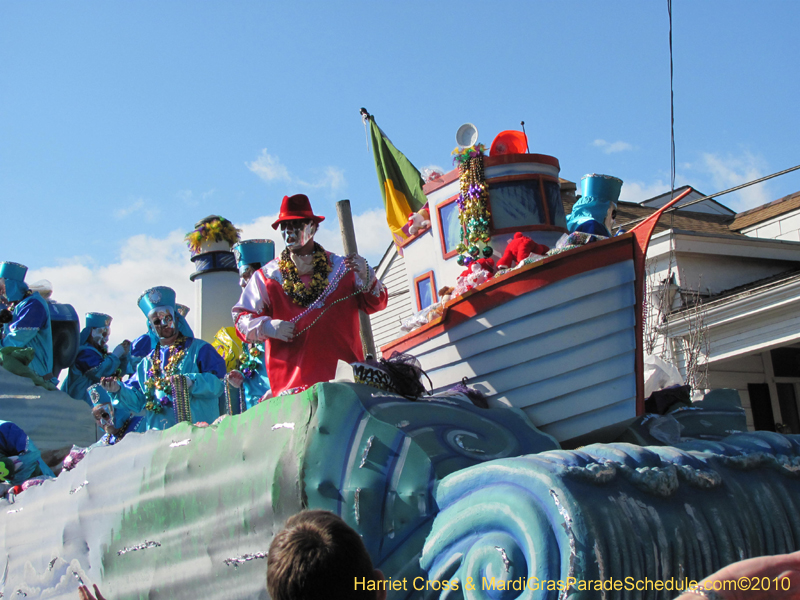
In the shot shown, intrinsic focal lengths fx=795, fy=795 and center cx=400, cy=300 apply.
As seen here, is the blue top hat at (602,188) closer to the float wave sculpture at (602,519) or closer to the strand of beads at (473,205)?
the strand of beads at (473,205)

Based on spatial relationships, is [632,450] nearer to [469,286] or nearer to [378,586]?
[378,586]

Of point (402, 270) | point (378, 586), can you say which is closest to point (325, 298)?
point (378, 586)

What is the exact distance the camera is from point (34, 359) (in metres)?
9.37

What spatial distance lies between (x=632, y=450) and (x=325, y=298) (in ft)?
7.59

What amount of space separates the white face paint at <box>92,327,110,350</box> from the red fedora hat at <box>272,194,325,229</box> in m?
7.24

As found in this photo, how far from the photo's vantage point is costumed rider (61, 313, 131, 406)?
1075cm

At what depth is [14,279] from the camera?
30.3 ft

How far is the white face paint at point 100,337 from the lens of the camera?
11273 millimetres

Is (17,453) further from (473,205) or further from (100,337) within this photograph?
(473,205)

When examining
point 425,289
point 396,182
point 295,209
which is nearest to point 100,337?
point 396,182

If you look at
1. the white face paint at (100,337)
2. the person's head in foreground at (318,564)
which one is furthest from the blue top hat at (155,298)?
the person's head in foreground at (318,564)

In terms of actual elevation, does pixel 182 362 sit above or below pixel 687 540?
above

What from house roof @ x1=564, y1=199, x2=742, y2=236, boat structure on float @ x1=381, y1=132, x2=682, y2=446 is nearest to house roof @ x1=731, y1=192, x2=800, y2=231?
house roof @ x1=564, y1=199, x2=742, y2=236

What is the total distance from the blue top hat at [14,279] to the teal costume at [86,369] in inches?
65.2
